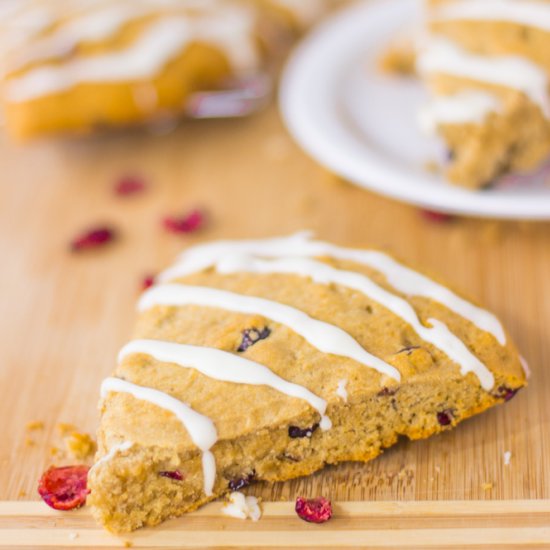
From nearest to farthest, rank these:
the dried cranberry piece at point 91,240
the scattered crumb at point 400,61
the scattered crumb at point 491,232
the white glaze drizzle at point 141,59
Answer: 1. the scattered crumb at point 491,232
2. the dried cranberry piece at point 91,240
3. the white glaze drizzle at point 141,59
4. the scattered crumb at point 400,61

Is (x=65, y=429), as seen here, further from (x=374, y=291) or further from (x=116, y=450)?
(x=374, y=291)

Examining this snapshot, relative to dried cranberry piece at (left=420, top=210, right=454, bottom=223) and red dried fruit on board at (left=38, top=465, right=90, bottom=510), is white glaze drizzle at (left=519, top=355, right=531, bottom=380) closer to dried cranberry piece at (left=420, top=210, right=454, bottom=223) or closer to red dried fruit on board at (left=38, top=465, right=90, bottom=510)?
dried cranberry piece at (left=420, top=210, right=454, bottom=223)

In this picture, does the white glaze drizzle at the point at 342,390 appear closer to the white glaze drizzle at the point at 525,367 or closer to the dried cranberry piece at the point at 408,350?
the dried cranberry piece at the point at 408,350

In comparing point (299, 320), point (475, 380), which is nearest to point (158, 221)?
point (299, 320)

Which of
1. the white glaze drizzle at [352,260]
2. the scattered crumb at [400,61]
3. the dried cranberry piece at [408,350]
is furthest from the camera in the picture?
the scattered crumb at [400,61]

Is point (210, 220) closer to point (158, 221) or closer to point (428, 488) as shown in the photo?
point (158, 221)

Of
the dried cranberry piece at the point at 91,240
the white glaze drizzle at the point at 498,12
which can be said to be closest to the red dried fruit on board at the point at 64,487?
the dried cranberry piece at the point at 91,240
